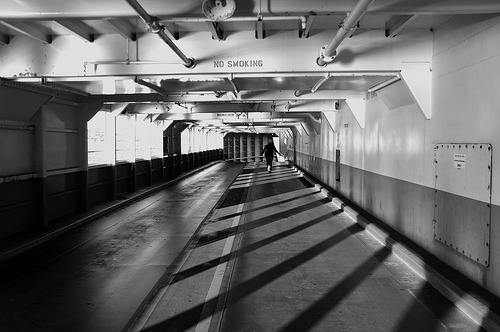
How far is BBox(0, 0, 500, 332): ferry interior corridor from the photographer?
5.57 metres

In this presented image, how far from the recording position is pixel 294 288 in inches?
262

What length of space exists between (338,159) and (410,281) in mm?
11438

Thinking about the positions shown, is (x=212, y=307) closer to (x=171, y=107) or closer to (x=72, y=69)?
(x=72, y=69)

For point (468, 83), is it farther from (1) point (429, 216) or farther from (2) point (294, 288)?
(2) point (294, 288)

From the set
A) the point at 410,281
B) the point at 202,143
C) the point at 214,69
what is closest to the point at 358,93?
the point at 214,69

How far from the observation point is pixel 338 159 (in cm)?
1814

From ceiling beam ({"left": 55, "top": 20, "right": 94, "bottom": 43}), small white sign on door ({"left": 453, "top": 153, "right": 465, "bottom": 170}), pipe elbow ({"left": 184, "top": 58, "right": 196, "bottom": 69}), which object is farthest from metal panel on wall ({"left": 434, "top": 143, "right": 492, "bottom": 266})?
ceiling beam ({"left": 55, "top": 20, "right": 94, "bottom": 43})

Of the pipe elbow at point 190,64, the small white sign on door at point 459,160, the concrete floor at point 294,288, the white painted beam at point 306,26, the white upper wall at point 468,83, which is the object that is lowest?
the concrete floor at point 294,288

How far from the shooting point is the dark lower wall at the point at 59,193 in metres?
10.1

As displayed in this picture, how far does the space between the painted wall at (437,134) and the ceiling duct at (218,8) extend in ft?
10.7

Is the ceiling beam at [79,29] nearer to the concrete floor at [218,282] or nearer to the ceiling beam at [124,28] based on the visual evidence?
the ceiling beam at [124,28]

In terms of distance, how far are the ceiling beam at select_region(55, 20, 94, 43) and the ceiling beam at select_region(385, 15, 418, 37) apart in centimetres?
514

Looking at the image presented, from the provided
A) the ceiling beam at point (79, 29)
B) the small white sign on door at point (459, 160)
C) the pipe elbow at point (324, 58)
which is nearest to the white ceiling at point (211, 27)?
the ceiling beam at point (79, 29)

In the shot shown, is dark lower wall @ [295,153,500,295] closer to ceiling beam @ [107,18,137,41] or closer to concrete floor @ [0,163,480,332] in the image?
concrete floor @ [0,163,480,332]
